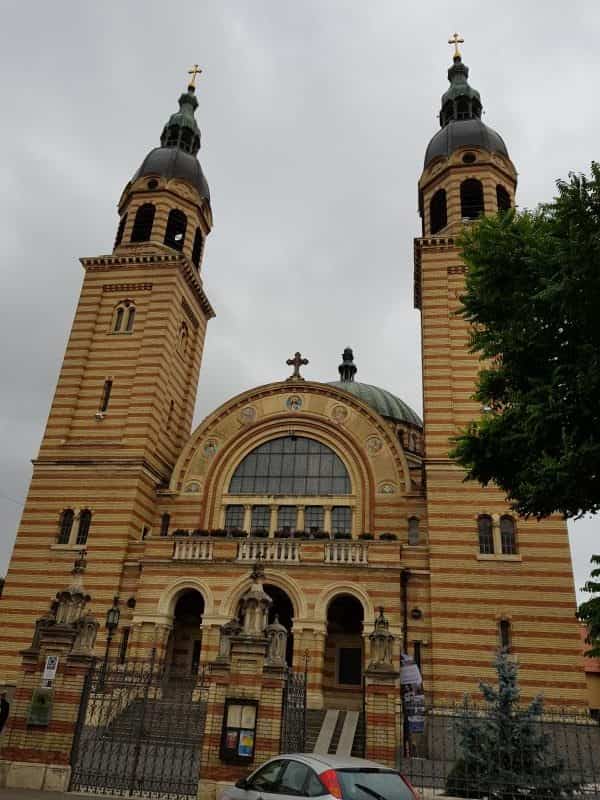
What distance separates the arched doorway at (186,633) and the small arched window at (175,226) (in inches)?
725

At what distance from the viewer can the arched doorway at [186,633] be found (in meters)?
25.3

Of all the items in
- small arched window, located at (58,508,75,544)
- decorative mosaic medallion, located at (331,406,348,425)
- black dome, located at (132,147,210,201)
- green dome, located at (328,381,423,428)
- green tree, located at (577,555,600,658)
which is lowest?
green tree, located at (577,555,600,658)

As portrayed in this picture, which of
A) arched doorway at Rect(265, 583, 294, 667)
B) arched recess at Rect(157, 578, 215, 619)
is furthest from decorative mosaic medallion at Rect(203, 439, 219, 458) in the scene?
arched doorway at Rect(265, 583, 294, 667)

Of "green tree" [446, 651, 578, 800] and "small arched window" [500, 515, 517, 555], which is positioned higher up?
"small arched window" [500, 515, 517, 555]

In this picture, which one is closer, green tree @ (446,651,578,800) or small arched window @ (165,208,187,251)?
green tree @ (446,651,578,800)

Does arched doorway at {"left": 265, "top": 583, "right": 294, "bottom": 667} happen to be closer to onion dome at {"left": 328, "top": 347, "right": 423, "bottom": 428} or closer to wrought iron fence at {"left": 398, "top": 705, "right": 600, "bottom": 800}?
wrought iron fence at {"left": 398, "top": 705, "right": 600, "bottom": 800}

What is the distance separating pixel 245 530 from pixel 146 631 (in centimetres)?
606

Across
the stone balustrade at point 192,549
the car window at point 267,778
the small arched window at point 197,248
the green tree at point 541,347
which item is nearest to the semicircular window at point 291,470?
the stone balustrade at point 192,549

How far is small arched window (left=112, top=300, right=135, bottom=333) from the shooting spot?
1231 inches

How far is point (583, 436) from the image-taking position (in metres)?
12.3

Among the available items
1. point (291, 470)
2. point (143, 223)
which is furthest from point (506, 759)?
point (143, 223)

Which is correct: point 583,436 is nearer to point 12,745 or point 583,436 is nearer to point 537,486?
point 537,486

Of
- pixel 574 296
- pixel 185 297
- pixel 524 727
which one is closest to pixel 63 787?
pixel 524 727

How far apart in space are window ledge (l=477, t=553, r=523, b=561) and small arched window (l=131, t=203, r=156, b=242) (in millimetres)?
22745
